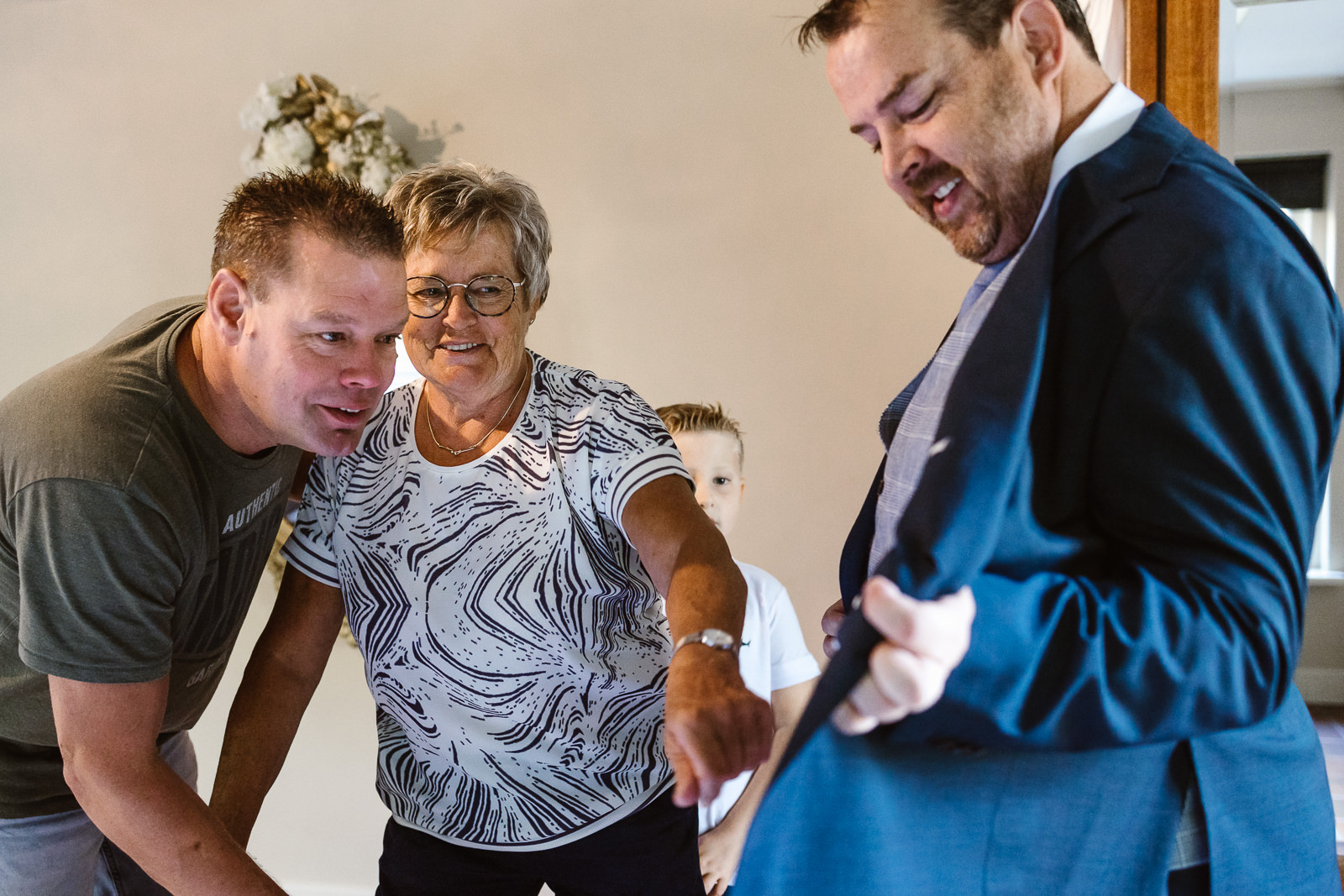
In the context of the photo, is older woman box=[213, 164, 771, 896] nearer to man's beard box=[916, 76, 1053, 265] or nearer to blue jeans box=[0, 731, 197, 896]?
blue jeans box=[0, 731, 197, 896]

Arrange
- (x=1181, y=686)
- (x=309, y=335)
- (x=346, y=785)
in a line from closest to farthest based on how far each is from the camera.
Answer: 1. (x=1181, y=686)
2. (x=309, y=335)
3. (x=346, y=785)

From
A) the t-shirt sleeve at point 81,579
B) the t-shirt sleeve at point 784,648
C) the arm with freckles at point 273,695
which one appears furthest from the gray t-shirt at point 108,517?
the t-shirt sleeve at point 784,648

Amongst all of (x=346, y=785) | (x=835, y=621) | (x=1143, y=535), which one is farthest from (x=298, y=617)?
(x=346, y=785)

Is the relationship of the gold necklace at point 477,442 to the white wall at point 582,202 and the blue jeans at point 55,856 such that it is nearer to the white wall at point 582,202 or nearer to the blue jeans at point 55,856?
the blue jeans at point 55,856

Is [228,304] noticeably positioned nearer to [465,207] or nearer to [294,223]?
[294,223]

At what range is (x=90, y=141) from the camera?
3.09 m

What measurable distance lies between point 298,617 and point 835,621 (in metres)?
0.86

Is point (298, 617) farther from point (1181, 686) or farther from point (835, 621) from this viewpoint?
point (1181, 686)

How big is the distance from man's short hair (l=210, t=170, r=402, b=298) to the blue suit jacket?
0.83m

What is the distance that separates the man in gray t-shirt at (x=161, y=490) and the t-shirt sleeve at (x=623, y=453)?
0.31m

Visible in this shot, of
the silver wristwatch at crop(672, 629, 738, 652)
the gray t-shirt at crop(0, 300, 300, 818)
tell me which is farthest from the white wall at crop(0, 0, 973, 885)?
the silver wristwatch at crop(672, 629, 738, 652)

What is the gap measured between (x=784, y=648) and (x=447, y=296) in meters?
1.07

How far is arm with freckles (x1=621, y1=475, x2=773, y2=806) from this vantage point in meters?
0.86

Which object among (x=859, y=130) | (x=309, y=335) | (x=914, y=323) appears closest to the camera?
(x=859, y=130)
